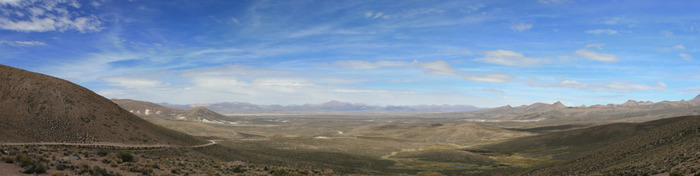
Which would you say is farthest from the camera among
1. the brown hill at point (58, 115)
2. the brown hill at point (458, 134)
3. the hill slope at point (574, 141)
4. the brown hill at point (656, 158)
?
the brown hill at point (458, 134)

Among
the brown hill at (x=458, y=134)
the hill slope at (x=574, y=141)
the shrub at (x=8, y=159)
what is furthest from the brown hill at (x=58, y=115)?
the brown hill at (x=458, y=134)

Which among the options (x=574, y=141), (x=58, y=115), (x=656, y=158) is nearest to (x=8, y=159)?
(x=58, y=115)

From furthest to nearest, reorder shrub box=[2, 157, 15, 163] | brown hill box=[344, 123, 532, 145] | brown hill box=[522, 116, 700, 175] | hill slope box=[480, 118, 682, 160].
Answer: brown hill box=[344, 123, 532, 145]
hill slope box=[480, 118, 682, 160]
brown hill box=[522, 116, 700, 175]
shrub box=[2, 157, 15, 163]

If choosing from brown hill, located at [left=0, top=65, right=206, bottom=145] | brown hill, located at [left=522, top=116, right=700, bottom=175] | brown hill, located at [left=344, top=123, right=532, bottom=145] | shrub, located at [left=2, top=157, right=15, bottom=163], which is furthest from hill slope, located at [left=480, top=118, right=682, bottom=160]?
shrub, located at [left=2, top=157, right=15, bottom=163]

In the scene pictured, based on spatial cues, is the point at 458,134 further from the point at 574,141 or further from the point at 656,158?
the point at 656,158

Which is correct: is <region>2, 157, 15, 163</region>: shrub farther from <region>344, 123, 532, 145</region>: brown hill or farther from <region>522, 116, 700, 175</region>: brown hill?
<region>344, 123, 532, 145</region>: brown hill

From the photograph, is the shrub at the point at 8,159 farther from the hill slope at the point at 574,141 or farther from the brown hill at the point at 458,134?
the brown hill at the point at 458,134
